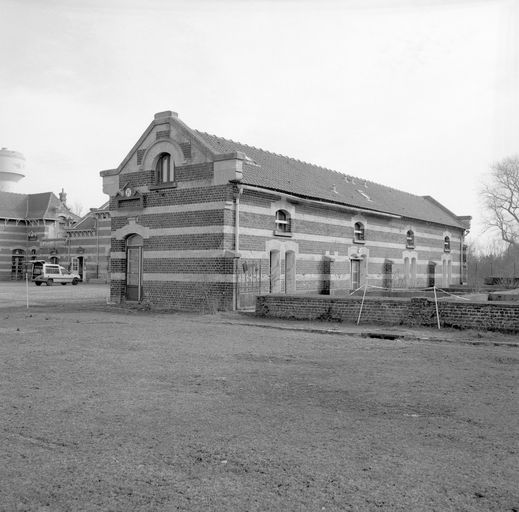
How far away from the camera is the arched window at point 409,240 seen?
32.7m

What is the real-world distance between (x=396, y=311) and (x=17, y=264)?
5500 cm

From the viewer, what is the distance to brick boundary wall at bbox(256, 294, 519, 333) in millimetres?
14289

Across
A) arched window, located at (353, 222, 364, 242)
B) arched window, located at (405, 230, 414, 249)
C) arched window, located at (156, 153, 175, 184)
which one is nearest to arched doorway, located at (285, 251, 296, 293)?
arched window, located at (353, 222, 364, 242)

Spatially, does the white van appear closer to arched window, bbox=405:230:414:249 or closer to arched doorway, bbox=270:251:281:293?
arched window, bbox=405:230:414:249

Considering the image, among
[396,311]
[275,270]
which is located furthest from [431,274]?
[396,311]

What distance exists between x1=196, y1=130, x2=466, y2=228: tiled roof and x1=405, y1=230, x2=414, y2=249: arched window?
40.8 inches

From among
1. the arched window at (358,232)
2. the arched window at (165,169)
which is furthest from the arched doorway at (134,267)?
the arched window at (358,232)

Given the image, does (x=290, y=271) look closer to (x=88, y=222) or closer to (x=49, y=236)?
(x=88, y=222)

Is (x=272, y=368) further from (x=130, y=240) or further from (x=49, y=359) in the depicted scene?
(x=130, y=240)

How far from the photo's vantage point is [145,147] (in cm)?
2266

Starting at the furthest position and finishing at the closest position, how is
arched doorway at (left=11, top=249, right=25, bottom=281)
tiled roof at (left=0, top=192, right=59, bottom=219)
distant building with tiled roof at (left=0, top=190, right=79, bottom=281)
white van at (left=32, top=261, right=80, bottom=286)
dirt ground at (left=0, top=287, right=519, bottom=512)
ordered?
arched doorway at (left=11, top=249, right=25, bottom=281) < tiled roof at (left=0, top=192, right=59, bottom=219) < distant building with tiled roof at (left=0, top=190, right=79, bottom=281) < white van at (left=32, top=261, right=80, bottom=286) < dirt ground at (left=0, top=287, right=519, bottom=512)

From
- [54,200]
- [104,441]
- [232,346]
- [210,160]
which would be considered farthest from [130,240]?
[54,200]

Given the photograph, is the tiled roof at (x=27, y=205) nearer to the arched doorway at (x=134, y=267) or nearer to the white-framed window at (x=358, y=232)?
the arched doorway at (x=134, y=267)

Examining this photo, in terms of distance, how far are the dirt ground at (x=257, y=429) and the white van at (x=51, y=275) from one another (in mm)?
39054
